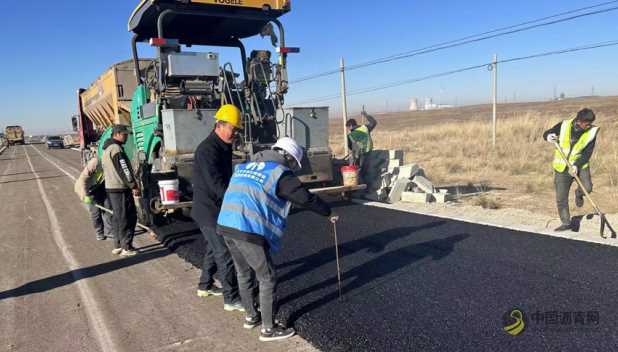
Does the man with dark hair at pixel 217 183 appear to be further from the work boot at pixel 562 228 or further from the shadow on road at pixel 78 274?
the work boot at pixel 562 228

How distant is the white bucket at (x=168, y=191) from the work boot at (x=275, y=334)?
354 cm

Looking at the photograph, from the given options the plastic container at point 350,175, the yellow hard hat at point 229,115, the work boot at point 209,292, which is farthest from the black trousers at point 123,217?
the plastic container at point 350,175

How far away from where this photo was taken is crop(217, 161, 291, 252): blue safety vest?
3.22 meters

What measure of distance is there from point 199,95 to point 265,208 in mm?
5239

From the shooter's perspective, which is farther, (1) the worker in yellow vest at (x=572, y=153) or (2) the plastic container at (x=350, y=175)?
(2) the plastic container at (x=350, y=175)

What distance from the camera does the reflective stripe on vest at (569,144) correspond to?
576 cm

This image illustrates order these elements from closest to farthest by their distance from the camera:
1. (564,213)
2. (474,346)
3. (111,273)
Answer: (474,346) → (111,273) → (564,213)

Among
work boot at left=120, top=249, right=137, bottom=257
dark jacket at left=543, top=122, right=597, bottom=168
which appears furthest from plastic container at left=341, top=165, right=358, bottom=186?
work boot at left=120, top=249, right=137, bottom=257

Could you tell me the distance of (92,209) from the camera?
6.91 metres

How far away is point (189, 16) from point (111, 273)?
4450 millimetres

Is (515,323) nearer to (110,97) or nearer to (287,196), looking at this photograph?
(287,196)

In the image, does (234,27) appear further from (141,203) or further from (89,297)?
(89,297)

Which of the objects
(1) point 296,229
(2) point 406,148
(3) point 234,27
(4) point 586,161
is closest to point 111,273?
(1) point 296,229

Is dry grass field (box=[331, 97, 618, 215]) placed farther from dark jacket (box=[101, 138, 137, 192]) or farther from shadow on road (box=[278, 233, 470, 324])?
dark jacket (box=[101, 138, 137, 192])
